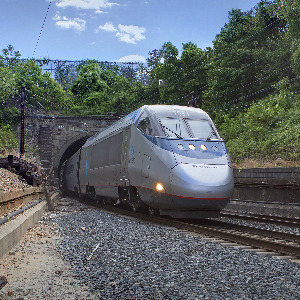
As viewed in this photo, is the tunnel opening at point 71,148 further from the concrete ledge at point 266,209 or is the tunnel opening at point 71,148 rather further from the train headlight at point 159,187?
the train headlight at point 159,187

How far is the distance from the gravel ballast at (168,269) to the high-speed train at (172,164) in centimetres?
150

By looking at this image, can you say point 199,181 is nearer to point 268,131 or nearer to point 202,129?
point 202,129

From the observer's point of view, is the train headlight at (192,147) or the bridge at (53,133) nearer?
the train headlight at (192,147)

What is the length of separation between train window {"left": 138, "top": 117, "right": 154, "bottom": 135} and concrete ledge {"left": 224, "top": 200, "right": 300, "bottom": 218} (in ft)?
18.4

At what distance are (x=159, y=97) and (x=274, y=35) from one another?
15962 mm

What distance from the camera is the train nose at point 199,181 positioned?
30.9 ft

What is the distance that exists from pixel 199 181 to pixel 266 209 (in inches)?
247

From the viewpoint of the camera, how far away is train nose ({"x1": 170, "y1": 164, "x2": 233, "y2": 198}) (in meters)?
9.41

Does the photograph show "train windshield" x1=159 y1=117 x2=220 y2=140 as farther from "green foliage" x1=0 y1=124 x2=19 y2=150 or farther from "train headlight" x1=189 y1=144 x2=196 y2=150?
"green foliage" x1=0 y1=124 x2=19 y2=150

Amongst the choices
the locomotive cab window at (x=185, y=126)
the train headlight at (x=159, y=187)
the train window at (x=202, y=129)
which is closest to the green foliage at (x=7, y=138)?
the locomotive cab window at (x=185, y=126)

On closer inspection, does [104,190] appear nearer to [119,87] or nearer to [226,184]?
[226,184]

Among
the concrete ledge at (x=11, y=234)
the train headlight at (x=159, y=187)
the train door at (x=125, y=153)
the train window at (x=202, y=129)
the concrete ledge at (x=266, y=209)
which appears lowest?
the concrete ledge at (x=266, y=209)

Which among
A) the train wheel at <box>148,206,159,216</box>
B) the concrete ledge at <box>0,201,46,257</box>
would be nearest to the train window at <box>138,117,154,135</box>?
the train wheel at <box>148,206,159,216</box>

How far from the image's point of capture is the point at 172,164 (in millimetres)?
9734
